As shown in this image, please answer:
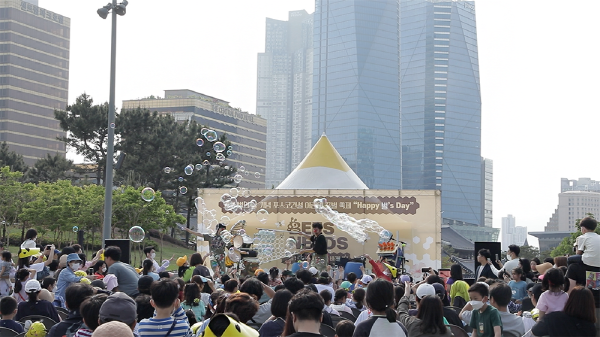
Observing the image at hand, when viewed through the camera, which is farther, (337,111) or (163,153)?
(337,111)

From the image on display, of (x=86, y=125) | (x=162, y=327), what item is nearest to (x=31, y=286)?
(x=162, y=327)

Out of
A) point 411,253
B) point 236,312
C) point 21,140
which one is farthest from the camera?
point 21,140

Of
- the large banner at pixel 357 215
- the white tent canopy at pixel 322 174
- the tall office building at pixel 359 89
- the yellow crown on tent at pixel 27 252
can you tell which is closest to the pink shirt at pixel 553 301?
the yellow crown on tent at pixel 27 252

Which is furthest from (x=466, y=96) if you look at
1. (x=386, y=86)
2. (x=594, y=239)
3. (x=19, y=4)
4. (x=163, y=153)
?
(x=594, y=239)

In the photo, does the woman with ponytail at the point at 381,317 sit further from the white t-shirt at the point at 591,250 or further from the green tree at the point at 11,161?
the green tree at the point at 11,161

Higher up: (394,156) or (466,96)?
(466,96)

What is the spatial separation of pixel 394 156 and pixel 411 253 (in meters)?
117

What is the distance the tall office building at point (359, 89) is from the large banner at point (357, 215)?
110257mm

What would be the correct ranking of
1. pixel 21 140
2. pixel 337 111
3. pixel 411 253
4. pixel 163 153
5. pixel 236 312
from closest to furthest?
pixel 236 312 → pixel 411 253 → pixel 163 153 → pixel 21 140 → pixel 337 111

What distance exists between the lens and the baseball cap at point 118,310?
438 cm

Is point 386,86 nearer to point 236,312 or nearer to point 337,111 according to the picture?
point 337,111

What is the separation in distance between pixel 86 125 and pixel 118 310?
37.0m

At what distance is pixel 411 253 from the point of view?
65.2 ft

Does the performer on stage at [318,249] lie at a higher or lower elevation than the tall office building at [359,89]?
lower
